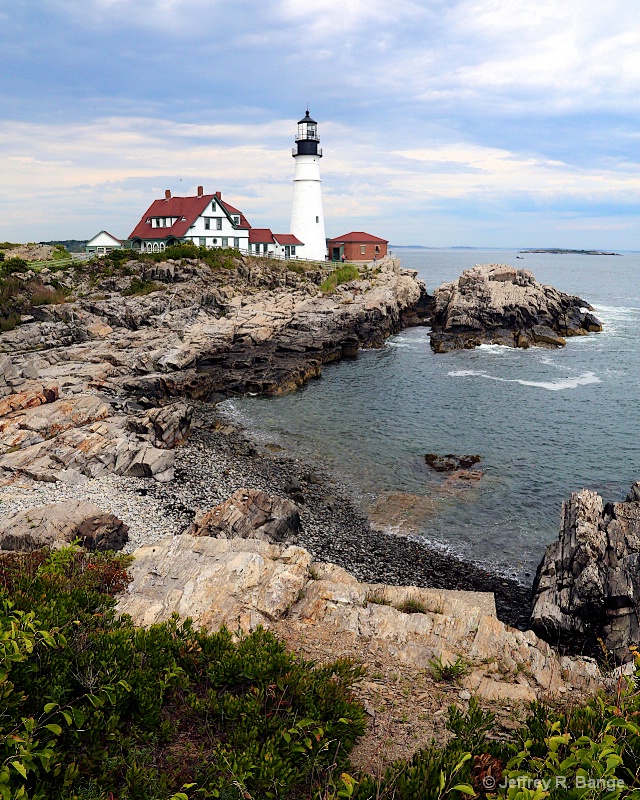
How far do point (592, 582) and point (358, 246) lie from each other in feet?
247

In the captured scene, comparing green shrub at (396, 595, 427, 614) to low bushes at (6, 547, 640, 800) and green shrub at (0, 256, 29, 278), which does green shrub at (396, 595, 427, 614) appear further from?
green shrub at (0, 256, 29, 278)

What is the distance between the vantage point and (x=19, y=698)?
222 inches

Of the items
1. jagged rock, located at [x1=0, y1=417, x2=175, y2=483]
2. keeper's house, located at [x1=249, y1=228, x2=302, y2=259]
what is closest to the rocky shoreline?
jagged rock, located at [x1=0, y1=417, x2=175, y2=483]

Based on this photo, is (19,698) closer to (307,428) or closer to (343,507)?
(343,507)

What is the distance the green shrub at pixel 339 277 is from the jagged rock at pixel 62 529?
5073 cm

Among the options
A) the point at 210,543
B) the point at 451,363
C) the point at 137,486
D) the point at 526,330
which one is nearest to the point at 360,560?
the point at 210,543

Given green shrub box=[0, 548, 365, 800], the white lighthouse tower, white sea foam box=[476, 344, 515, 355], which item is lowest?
green shrub box=[0, 548, 365, 800]

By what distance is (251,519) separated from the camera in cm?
2081

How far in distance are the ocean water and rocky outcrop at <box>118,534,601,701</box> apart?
8921 mm

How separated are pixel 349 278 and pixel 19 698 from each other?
68552 mm

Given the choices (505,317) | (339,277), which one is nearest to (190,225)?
(339,277)

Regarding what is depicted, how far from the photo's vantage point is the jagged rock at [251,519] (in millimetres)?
19875

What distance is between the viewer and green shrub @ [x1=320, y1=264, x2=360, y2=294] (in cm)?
6701

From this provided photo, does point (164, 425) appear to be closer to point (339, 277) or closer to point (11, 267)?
point (11, 267)
